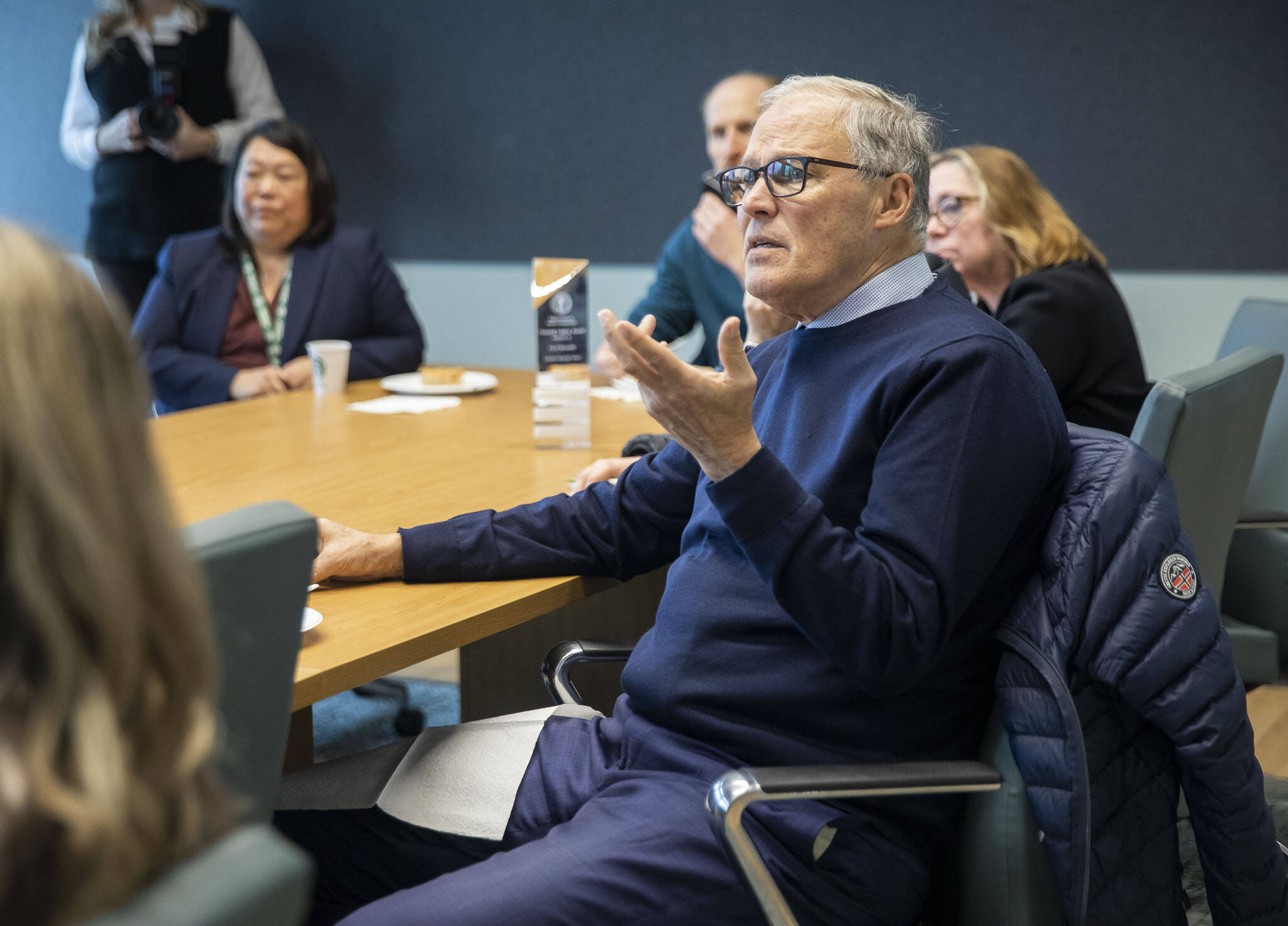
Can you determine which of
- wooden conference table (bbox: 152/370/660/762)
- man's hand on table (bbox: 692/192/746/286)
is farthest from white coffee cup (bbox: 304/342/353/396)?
man's hand on table (bbox: 692/192/746/286)

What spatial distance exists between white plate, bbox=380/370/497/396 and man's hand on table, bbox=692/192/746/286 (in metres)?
0.61

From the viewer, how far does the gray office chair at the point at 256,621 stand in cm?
79

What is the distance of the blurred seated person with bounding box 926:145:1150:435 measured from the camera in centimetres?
240

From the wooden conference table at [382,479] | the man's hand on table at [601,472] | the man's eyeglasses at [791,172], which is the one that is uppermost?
the man's eyeglasses at [791,172]

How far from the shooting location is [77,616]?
556 mm

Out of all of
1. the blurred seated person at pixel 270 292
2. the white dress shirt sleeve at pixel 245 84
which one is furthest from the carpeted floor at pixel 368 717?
the white dress shirt sleeve at pixel 245 84

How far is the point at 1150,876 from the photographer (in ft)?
3.87

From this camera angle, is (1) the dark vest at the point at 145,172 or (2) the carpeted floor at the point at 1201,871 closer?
(2) the carpeted floor at the point at 1201,871

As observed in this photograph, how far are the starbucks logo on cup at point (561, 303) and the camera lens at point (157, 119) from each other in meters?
2.27

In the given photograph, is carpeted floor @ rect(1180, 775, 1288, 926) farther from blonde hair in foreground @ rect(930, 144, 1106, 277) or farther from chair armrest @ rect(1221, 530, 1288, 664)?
blonde hair in foreground @ rect(930, 144, 1106, 277)

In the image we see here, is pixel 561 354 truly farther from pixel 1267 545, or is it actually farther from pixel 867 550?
pixel 1267 545

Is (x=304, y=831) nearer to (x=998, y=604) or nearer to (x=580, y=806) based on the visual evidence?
(x=580, y=806)

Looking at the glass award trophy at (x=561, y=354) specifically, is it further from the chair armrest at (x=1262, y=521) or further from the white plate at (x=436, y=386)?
the chair armrest at (x=1262, y=521)

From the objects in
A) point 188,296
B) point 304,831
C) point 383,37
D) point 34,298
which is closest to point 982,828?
point 304,831
